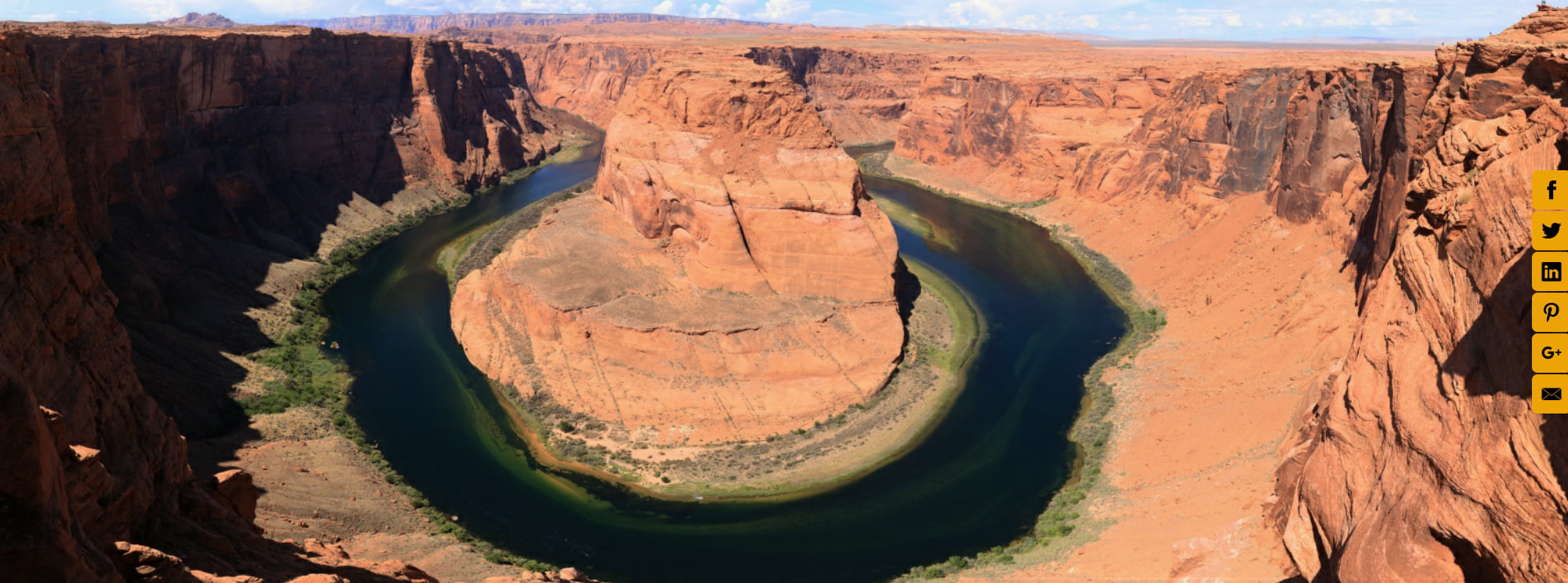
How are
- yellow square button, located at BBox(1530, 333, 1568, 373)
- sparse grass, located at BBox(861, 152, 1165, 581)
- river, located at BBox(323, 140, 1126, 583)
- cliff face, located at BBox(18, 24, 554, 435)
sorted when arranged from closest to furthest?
yellow square button, located at BBox(1530, 333, 1568, 373)
sparse grass, located at BBox(861, 152, 1165, 581)
river, located at BBox(323, 140, 1126, 583)
cliff face, located at BBox(18, 24, 554, 435)

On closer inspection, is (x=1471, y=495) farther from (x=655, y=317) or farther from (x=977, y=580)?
(x=655, y=317)

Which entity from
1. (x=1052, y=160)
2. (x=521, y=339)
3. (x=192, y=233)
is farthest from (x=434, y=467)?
(x=1052, y=160)

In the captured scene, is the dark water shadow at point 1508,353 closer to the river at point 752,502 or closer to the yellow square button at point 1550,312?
the yellow square button at point 1550,312

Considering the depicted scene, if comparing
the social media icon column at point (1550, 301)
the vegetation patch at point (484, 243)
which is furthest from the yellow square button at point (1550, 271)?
the vegetation patch at point (484, 243)

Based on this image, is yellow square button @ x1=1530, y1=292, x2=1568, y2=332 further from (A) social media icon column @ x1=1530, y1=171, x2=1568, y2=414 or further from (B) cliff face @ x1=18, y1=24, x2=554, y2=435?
(B) cliff face @ x1=18, y1=24, x2=554, y2=435

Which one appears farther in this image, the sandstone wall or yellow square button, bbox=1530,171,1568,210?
the sandstone wall

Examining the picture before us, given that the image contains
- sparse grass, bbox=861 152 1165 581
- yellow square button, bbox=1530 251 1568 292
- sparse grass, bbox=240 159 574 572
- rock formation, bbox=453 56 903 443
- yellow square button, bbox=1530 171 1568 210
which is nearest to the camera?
yellow square button, bbox=1530 251 1568 292

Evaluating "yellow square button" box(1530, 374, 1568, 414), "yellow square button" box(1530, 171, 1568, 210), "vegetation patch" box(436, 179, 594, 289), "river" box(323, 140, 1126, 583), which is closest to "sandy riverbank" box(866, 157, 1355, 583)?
"river" box(323, 140, 1126, 583)

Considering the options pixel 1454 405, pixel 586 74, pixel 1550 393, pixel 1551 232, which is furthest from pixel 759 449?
pixel 586 74
